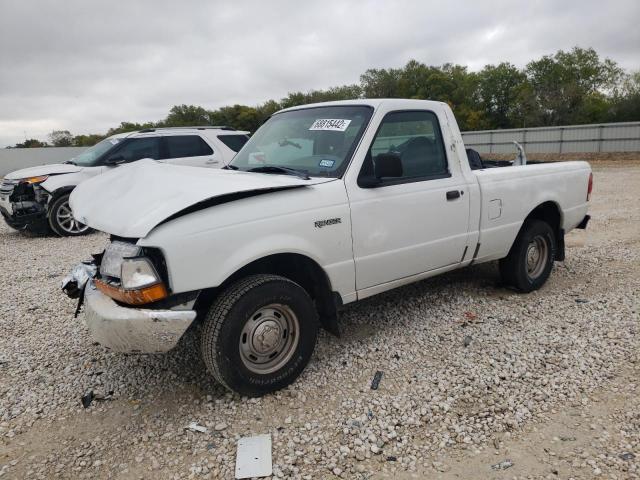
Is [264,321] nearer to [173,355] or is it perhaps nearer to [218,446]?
[218,446]

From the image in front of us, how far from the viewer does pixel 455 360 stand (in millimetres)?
3564

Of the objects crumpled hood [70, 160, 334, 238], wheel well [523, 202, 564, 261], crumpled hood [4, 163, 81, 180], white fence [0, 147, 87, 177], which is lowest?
wheel well [523, 202, 564, 261]

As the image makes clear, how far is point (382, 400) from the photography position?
10.1ft

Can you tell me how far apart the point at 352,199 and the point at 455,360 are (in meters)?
1.49

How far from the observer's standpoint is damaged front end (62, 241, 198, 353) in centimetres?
262

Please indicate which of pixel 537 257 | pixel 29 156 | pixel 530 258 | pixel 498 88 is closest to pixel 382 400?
pixel 530 258

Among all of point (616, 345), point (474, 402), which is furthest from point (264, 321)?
point (616, 345)

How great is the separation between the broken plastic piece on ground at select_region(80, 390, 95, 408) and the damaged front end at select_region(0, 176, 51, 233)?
648 cm

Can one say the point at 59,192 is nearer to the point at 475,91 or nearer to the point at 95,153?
the point at 95,153

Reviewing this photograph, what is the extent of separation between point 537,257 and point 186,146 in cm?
705

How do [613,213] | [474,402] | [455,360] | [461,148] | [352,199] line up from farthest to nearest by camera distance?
[613,213], [461,148], [455,360], [352,199], [474,402]

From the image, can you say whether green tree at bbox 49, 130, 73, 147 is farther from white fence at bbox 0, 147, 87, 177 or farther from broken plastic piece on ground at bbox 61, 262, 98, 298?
broken plastic piece on ground at bbox 61, 262, 98, 298

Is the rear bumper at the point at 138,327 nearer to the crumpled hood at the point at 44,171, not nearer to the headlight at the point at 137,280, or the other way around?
the headlight at the point at 137,280

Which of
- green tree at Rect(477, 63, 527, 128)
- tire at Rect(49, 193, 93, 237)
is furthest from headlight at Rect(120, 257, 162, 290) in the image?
→ green tree at Rect(477, 63, 527, 128)
